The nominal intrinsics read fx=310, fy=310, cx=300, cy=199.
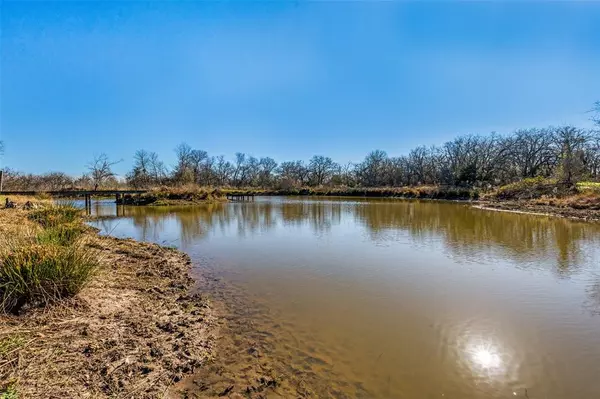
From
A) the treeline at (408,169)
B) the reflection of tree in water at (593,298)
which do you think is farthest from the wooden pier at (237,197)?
the reflection of tree in water at (593,298)

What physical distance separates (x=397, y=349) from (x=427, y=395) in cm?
83

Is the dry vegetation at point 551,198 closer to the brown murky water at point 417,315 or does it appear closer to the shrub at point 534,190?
the shrub at point 534,190

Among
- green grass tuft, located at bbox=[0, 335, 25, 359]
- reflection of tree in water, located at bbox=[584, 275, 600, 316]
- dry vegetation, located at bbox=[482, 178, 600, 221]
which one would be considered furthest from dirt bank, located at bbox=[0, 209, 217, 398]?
dry vegetation, located at bbox=[482, 178, 600, 221]

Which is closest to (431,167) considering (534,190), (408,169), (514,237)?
(408,169)

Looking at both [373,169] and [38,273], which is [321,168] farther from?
[38,273]

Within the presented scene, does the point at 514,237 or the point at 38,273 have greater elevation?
the point at 38,273

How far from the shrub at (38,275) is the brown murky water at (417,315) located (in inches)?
87.2

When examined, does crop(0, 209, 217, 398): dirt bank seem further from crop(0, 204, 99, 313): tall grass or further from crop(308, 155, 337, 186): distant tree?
crop(308, 155, 337, 186): distant tree

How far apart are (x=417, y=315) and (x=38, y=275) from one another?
5289 mm

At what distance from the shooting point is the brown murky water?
130 inches

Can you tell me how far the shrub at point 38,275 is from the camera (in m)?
3.71

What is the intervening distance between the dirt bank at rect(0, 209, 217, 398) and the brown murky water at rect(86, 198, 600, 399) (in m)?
0.59

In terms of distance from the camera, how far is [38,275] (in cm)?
389

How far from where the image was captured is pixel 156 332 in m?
3.94
